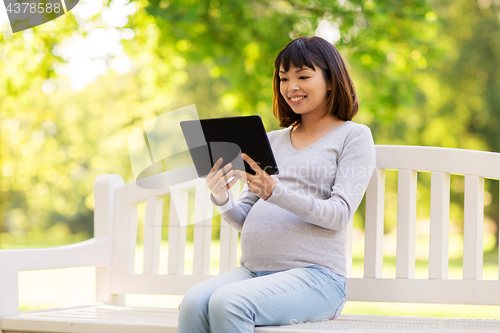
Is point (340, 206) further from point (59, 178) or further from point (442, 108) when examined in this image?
point (59, 178)

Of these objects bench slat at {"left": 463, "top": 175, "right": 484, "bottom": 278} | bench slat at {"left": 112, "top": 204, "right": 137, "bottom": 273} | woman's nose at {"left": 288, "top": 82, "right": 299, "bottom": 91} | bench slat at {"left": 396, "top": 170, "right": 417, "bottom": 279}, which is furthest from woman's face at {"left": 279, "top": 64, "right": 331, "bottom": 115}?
bench slat at {"left": 112, "top": 204, "right": 137, "bottom": 273}

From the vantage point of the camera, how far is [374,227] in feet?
7.50

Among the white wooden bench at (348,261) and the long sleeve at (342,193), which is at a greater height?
the long sleeve at (342,193)

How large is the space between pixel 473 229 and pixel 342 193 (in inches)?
27.4

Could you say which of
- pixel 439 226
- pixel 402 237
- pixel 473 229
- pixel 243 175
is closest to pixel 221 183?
pixel 243 175

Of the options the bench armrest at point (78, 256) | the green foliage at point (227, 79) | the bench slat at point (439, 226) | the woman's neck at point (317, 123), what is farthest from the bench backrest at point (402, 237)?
the green foliage at point (227, 79)

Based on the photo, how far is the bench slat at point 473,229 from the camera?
216 centimetres

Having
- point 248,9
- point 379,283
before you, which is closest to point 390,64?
point 248,9

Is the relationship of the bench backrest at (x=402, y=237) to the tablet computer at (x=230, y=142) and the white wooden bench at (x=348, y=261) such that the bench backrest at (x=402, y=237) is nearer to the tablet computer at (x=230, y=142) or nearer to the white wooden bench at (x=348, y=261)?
the white wooden bench at (x=348, y=261)

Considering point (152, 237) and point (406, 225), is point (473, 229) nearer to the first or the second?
point (406, 225)

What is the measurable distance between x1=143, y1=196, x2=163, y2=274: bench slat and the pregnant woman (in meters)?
0.55

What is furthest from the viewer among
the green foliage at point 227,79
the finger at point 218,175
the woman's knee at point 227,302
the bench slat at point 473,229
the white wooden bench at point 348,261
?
the green foliage at point 227,79

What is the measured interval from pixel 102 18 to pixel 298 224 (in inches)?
182

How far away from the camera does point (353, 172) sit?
1942 millimetres
